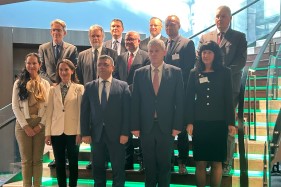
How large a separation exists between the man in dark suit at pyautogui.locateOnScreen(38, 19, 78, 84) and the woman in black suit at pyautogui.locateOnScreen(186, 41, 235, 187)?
Answer: 175 centimetres

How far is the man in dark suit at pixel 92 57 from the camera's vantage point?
456cm

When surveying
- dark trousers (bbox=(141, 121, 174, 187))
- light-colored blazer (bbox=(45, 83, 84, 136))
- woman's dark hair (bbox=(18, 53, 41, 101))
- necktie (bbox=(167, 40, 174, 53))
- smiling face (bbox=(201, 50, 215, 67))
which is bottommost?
dark trousers (bbox=(141, 121, 174, 187))

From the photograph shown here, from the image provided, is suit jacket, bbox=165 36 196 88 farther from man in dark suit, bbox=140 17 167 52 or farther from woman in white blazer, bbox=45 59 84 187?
woman in white blazer, bbox=45 59 84 187

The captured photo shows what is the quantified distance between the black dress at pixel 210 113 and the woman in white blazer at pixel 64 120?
125 centimetres

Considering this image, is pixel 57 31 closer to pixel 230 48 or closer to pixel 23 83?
pixel 23 83

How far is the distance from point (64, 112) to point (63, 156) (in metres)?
0.47

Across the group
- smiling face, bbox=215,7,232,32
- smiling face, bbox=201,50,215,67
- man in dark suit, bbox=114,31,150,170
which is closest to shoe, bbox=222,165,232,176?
man in dark suit, bbox=114,31,150,170

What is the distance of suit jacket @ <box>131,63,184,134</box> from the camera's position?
12.0 feet

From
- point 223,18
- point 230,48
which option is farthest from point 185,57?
point 223,18

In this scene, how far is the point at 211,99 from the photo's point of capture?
12.1ft

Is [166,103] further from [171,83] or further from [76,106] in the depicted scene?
[76,106]

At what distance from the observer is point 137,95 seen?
3.75 m

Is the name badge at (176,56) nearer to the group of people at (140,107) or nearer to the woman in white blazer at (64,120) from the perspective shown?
the group of people at (140,107)


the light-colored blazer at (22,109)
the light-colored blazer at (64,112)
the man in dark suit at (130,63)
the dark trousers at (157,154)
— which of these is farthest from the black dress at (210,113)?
the light-colored blazer at (22,109)
